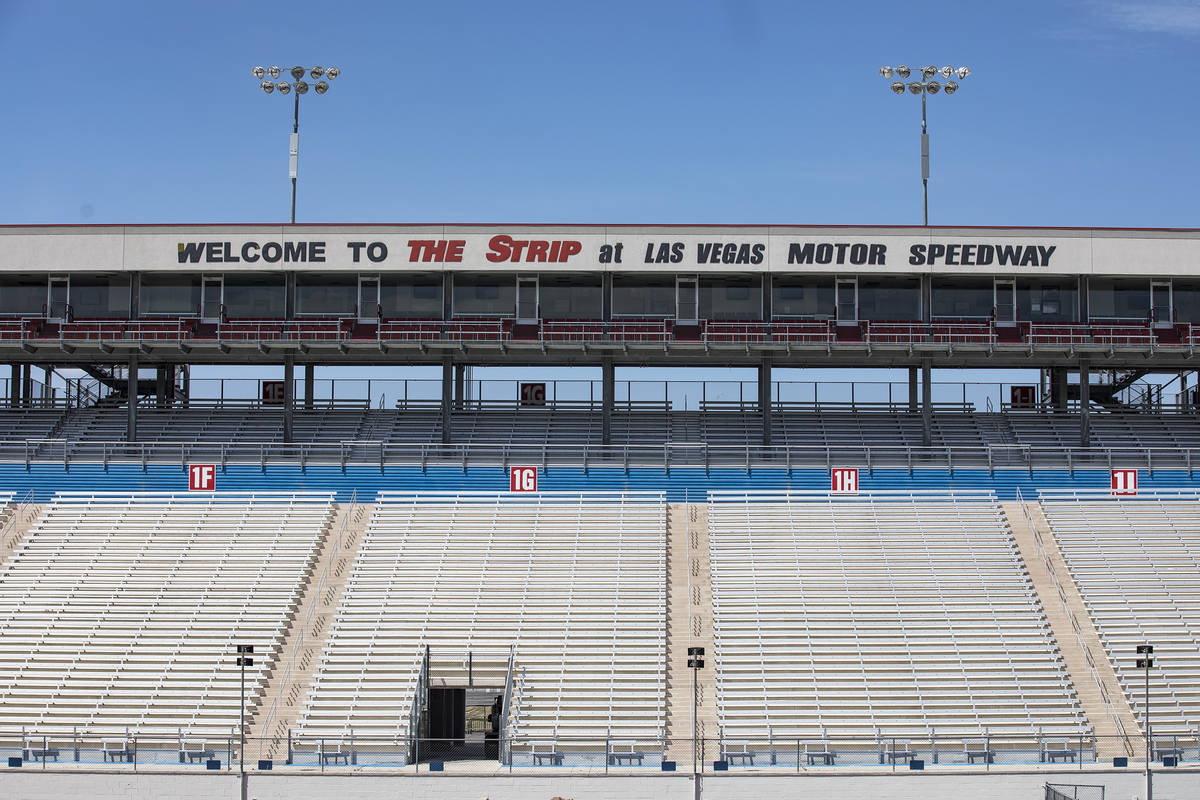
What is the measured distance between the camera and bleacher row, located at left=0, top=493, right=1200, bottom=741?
28.7 m

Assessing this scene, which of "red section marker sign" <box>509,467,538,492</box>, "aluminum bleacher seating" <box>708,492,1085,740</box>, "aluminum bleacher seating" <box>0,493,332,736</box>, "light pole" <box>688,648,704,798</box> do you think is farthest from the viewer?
"red section marker sign" <box>509,467,538,492</box>

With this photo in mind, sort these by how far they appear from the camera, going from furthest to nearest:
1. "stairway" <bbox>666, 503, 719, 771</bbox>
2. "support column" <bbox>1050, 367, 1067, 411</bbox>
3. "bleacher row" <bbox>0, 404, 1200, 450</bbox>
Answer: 1. "support column" <bbox>1050, 367, 1067, 411</bbox>
2. "bleacher row" <bbox>0, 404, 1200, 450</bbox>
3. "stairway" <bbox>666, 503, 719, 771</bbox>

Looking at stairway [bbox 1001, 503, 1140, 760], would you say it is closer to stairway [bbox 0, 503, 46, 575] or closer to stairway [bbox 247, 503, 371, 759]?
stairway [bbox 247, 503, 371, 759]

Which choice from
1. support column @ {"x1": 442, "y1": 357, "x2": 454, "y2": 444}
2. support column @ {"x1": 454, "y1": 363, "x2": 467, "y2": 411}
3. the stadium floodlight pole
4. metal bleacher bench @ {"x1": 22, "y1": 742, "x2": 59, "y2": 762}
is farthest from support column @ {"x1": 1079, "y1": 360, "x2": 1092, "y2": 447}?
metal bleacher bench @ {"x1": 22, "y1": 742, "x2": 59, "y2": 762}

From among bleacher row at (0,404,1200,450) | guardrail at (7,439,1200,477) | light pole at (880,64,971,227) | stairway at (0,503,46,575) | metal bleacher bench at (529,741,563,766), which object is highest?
light pole at (880,64,971,227)

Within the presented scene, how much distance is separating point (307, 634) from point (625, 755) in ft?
29.9

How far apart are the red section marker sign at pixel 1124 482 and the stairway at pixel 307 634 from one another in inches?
896

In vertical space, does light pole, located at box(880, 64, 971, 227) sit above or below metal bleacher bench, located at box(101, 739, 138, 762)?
above

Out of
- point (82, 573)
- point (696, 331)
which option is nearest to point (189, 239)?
point (82, 573)

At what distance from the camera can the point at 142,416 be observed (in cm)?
4603

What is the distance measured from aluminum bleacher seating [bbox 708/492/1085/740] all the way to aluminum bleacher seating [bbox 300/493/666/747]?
2.13m

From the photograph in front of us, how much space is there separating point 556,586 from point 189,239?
19146 millimetres

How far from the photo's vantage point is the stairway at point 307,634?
28.0 metres

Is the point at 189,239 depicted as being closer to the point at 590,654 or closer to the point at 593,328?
the point at 593,328
